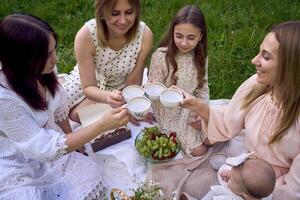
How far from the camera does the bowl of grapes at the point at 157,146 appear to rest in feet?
9.48

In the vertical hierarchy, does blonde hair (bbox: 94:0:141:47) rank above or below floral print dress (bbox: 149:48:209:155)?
above

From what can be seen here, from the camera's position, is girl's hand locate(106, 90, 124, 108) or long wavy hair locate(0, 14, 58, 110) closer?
long wavy hair locate(0, 14, 58, 110)

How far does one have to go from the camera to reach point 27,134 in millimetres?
2373

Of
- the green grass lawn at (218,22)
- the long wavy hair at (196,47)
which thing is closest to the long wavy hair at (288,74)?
the long wavy hair at (196,47)

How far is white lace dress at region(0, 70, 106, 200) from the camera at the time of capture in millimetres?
2344

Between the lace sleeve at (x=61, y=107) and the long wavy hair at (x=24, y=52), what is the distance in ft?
0.97

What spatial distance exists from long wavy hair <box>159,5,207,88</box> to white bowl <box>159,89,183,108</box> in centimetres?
40

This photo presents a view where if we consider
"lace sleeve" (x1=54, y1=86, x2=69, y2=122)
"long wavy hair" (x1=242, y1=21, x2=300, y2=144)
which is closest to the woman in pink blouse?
"long wavy hair" (x1=242, y1=21, x2=300, y2=144)

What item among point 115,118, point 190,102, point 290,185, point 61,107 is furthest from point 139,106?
point 290,185

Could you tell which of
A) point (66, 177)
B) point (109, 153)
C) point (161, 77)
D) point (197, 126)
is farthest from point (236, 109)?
point (66, 177)

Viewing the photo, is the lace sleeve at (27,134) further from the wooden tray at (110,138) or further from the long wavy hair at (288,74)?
the long wavy hair at (288,74)

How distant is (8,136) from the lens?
7.89 ft

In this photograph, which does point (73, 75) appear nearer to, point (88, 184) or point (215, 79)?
point (88, 184)

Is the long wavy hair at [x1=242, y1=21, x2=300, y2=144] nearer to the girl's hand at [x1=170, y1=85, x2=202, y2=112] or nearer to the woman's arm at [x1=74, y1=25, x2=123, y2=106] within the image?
the girl's hand at [x1=170, y1=85, x2=202, y2=112]
